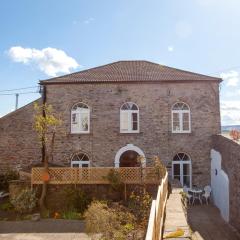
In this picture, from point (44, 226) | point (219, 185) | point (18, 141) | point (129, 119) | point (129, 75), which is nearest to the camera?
point (44, 226)

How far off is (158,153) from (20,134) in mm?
8762

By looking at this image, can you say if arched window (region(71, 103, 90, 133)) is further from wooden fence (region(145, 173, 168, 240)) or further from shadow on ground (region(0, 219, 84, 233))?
wooden fence (region(145, 173, 168, 240))

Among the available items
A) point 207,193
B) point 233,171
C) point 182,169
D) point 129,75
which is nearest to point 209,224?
point 233,171

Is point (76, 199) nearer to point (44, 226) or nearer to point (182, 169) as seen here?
point (44, 226)

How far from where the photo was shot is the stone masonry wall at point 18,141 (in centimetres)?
2172

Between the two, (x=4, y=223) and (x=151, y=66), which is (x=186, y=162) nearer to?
(x=151, y=66)

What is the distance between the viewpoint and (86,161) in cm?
2141

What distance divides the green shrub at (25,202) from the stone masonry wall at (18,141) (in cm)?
475

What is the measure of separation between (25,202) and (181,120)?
10355mm

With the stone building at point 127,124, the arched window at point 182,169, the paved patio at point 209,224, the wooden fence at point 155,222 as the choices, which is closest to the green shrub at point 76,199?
the stone building at point 127,124

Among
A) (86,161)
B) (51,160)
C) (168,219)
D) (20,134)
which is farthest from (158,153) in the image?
(168,219)

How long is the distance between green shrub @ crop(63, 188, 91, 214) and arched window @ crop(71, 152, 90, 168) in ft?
13.3

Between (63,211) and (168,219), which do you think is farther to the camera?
(63,211)

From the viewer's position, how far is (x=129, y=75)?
22.4 m
